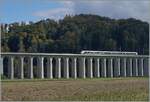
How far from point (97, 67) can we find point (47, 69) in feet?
47.6

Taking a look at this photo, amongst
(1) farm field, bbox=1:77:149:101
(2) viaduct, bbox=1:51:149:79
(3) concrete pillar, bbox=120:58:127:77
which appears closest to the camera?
(1) farm field, bbox=1:77:149:101

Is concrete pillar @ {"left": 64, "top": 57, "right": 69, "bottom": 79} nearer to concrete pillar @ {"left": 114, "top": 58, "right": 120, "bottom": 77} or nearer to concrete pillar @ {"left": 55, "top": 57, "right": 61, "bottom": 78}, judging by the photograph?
concrete pillar @ {"left": 55, "top": 57, "right": 61, "bottom": 78}

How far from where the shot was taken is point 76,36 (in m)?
133

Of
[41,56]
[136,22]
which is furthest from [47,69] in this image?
[136,22]

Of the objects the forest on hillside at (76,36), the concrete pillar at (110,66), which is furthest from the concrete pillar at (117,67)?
the forest on hillside at (76,36)

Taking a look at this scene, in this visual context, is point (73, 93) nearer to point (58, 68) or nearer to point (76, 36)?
point (58, 68)

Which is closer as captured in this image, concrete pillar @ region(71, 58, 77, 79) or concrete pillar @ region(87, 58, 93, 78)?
concrete pillar @ region(71, 58, 77, 79)

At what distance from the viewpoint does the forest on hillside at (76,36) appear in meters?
121

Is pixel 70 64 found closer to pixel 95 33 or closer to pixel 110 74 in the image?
pixel 110 74

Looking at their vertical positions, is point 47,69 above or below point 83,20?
below

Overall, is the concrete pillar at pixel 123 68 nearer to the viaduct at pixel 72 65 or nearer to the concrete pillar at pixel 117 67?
the viaduct at pixel 72 65

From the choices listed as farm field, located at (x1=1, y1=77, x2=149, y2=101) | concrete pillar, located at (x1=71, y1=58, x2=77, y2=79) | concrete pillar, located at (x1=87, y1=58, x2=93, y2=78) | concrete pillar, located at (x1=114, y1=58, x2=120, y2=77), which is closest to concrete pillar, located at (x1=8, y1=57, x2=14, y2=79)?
concrete pillar, located at (x1=71, y1=58, x2=77, y2=79)

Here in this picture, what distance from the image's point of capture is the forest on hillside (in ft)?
398

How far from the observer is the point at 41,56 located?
107812 mm
